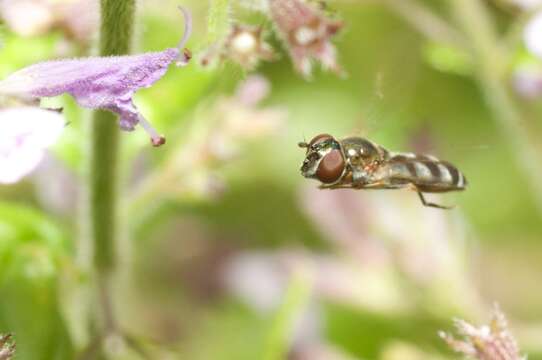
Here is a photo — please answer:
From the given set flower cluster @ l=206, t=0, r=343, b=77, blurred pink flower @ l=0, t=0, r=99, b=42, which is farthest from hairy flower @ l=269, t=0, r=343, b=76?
blurred pink flower @ l=0, t=0, r=99, b=42

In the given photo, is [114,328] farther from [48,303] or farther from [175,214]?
[175,214]

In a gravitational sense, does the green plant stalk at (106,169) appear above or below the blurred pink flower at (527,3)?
below

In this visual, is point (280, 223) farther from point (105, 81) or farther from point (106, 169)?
point (105, 81)

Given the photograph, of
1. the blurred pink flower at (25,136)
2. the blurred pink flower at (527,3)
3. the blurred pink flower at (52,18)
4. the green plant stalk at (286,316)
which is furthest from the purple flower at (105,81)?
the blurred pink flower at (527,3)

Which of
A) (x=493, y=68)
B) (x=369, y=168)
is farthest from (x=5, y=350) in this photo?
(x=493, y=68)

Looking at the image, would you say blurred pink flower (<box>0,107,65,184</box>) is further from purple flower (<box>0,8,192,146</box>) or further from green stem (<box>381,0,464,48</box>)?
green stem (<box>381,0,464,48</box>)

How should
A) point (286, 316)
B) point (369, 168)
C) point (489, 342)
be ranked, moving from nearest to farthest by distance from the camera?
point (489, 342) → point (369, 168) → point (286, 316)

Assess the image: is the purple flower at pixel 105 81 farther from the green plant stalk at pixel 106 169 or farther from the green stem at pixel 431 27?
the green stem at pixel 431 27
